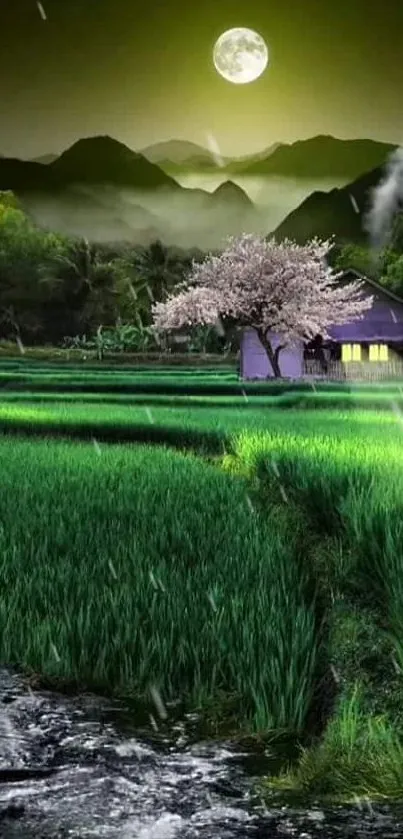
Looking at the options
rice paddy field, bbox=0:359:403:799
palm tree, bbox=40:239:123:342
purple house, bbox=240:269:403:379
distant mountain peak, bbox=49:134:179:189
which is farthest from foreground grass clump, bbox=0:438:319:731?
distant mountain peak, bbox=49:134:179:189

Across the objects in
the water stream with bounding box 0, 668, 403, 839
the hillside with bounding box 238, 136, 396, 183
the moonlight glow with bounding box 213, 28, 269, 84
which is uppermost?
the moonlight glow with bounding box 213, 28, 269, 84

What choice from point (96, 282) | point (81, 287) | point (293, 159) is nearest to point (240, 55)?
point (293, 159)

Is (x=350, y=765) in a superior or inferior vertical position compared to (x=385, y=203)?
inferior

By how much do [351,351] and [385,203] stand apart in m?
3.28

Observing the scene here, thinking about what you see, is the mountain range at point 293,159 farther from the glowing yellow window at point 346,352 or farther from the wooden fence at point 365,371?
the wooden fence at point 365,371

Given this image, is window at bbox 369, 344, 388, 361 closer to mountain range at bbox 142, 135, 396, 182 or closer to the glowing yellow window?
the glowing yellow window

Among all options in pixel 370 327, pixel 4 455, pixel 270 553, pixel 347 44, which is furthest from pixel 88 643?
pixel 347 44

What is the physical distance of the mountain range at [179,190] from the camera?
19000 mm

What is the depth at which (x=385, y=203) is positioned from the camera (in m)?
18.9

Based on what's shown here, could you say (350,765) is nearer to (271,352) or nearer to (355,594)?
(355,594)

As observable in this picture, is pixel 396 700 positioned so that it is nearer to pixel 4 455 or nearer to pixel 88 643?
pixel 88 643

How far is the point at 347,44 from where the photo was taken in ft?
57.0

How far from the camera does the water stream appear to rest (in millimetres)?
1426

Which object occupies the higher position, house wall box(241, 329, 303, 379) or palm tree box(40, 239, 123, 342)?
palm tree box(40, 239, 123, 342)
